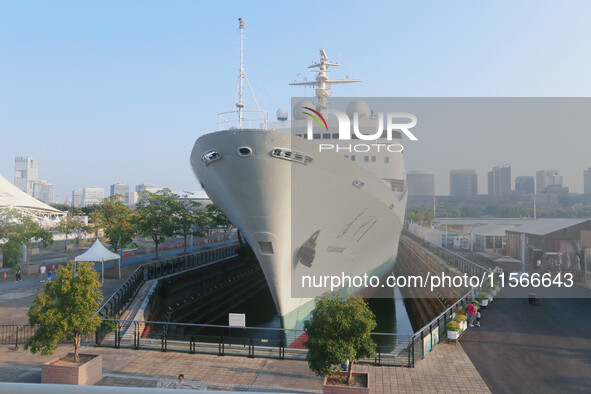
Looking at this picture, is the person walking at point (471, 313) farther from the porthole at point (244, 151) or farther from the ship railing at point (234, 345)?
the porthole at point (244, 151)

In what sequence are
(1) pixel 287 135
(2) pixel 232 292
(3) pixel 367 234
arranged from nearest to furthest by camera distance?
(1) pixel 287 135 → (3) pixel 367 234 → (2) pixel 232 292

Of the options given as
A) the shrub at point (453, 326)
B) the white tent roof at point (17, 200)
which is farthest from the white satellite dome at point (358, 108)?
the white tent roof at point (17, 200)

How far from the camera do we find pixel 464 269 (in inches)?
999

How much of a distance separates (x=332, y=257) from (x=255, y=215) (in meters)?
3.85

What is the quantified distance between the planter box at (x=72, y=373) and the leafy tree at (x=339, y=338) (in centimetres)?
500

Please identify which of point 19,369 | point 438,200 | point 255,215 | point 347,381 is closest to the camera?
point 347,381

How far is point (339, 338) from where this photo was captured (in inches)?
321

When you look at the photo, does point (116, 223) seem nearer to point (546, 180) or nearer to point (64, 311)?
point (64, 311)

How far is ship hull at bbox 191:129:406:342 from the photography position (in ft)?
40.5

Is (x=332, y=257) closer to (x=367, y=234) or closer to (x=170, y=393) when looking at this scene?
(x=367, y=234)

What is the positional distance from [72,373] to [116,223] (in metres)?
18.6

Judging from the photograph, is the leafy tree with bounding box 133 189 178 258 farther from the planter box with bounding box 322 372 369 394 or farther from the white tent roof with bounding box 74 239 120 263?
the planter box with bounding box 322 372 369 394

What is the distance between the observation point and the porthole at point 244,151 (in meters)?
12.1

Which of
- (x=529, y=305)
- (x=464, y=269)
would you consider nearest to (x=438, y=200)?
(x=464, y=269)
